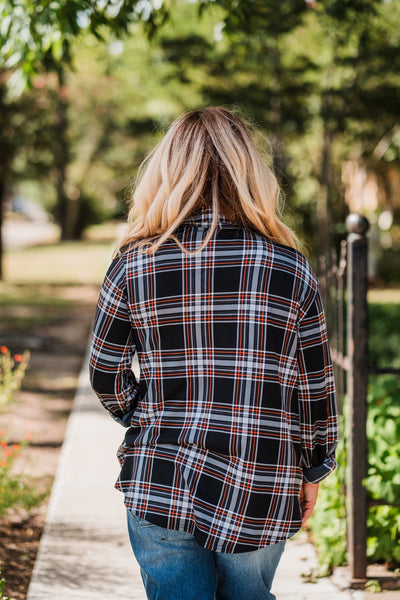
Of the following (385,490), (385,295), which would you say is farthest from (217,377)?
(385,295)

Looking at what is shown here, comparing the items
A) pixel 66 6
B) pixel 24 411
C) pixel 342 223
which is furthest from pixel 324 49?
pixel 66 6

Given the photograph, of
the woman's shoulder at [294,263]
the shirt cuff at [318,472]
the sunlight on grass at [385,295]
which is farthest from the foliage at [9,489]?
the sunlight on grass at [385,295]

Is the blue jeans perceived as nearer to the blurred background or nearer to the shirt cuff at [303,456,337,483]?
the shirt cuff at [303,456,337,483]

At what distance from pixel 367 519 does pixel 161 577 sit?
1.90m

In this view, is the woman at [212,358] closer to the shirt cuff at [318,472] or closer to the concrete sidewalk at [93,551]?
the shirt cuff at [318,472]

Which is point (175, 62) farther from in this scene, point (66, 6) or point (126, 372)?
point (126, 372)

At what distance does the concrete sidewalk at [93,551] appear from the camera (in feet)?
11.2

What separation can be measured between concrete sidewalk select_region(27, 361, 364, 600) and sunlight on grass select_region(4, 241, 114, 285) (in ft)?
37.3

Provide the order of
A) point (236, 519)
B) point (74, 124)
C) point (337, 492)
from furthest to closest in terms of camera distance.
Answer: point (74, 124), point (337, 492), point (236, 519)

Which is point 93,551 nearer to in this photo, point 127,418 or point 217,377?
point 127,418

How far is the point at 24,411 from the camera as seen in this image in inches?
282

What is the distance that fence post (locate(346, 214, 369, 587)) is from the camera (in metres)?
3.25

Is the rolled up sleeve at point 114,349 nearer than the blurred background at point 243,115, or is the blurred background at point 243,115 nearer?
the rolled up sleeve at point 114,349

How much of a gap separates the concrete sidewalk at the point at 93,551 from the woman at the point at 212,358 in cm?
173
